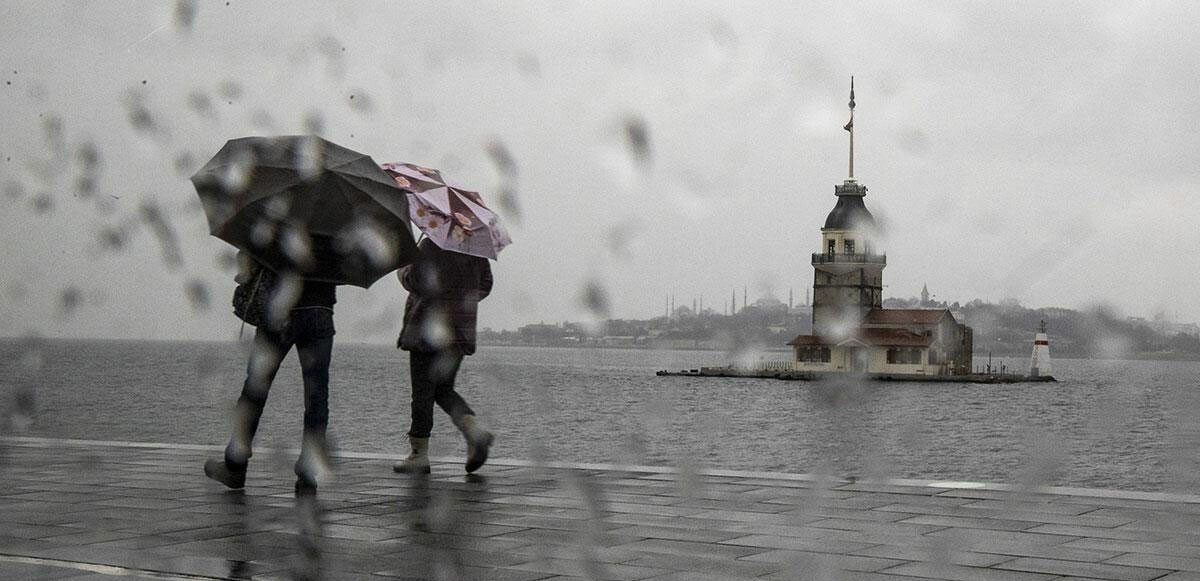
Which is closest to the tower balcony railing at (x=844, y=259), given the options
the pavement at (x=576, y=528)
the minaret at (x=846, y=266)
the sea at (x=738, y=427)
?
the minaret at (x=846, y=266)

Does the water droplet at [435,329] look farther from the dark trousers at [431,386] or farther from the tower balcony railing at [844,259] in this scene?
the tower balcony railing at [844,259]

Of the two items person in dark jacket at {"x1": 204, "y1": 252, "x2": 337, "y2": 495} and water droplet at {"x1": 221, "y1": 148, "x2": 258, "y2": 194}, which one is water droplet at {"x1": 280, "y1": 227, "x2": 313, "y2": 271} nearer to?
person in dark jacket at {"x1": 204, "y1": 252, "x2": 337, "y2": 495}

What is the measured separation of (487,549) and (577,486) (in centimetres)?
279

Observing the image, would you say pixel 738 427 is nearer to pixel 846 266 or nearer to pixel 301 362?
pixel 301 362

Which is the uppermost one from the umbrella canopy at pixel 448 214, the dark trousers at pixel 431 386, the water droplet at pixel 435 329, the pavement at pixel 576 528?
the umbrella canopy at pixel 448 214

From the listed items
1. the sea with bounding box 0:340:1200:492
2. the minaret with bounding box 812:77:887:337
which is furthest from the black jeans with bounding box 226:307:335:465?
the minaret with bounding box 812:77:887:337

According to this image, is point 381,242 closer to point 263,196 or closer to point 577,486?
point 263,196

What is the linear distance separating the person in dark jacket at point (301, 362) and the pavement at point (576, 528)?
18 centimetres

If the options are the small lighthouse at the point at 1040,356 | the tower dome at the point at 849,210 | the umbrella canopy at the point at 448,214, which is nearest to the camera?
the umbrella canopy at the point at 448,214

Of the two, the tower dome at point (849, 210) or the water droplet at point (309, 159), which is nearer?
the water droplet at point (309, 159)

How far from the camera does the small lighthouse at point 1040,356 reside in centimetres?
14141

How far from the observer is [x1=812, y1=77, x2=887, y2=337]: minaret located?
389ft

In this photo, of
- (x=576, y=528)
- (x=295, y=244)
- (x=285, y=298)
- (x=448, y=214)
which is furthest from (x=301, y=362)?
(x=576, y=528)

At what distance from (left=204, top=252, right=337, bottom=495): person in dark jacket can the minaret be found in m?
111
